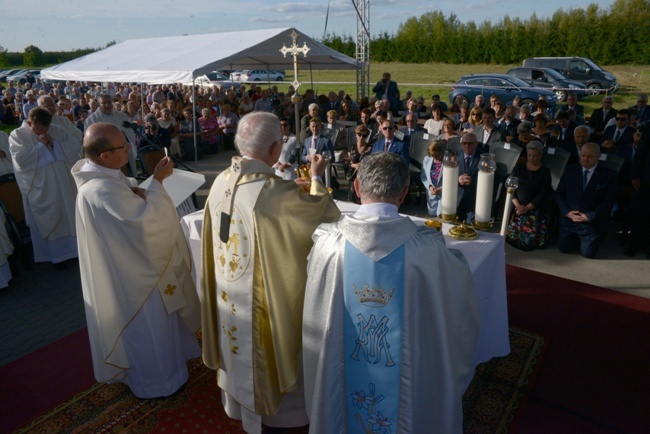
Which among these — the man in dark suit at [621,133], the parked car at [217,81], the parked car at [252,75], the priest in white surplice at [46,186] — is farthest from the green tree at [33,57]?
the man in dark suit at [621,133]

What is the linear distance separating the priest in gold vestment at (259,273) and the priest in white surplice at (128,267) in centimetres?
36

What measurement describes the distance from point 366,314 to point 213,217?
3.19ft

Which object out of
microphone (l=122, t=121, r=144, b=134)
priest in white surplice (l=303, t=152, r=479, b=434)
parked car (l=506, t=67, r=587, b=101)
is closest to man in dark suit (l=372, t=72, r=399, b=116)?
parked car (l=506, t=67, r=587, b=101)

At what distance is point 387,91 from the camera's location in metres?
13.5

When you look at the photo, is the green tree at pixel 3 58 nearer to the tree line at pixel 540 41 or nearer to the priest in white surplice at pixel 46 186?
the tree line at pixel 540 41

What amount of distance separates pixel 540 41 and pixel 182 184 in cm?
3660

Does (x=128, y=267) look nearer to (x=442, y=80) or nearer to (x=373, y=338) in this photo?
(x=373, y=338)

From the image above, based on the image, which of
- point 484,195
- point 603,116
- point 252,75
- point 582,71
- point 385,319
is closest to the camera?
point 385,319

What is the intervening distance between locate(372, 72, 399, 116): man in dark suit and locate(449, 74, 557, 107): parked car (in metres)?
3.74

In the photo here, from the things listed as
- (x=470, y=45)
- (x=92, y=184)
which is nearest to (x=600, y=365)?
(x=92, y=184)

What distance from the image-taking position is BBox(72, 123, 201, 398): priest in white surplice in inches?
109

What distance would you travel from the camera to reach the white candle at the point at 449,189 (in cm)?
258

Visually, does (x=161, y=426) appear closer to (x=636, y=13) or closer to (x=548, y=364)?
(x=548, y=364)

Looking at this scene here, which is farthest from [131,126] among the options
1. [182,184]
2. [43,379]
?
[43,379]
